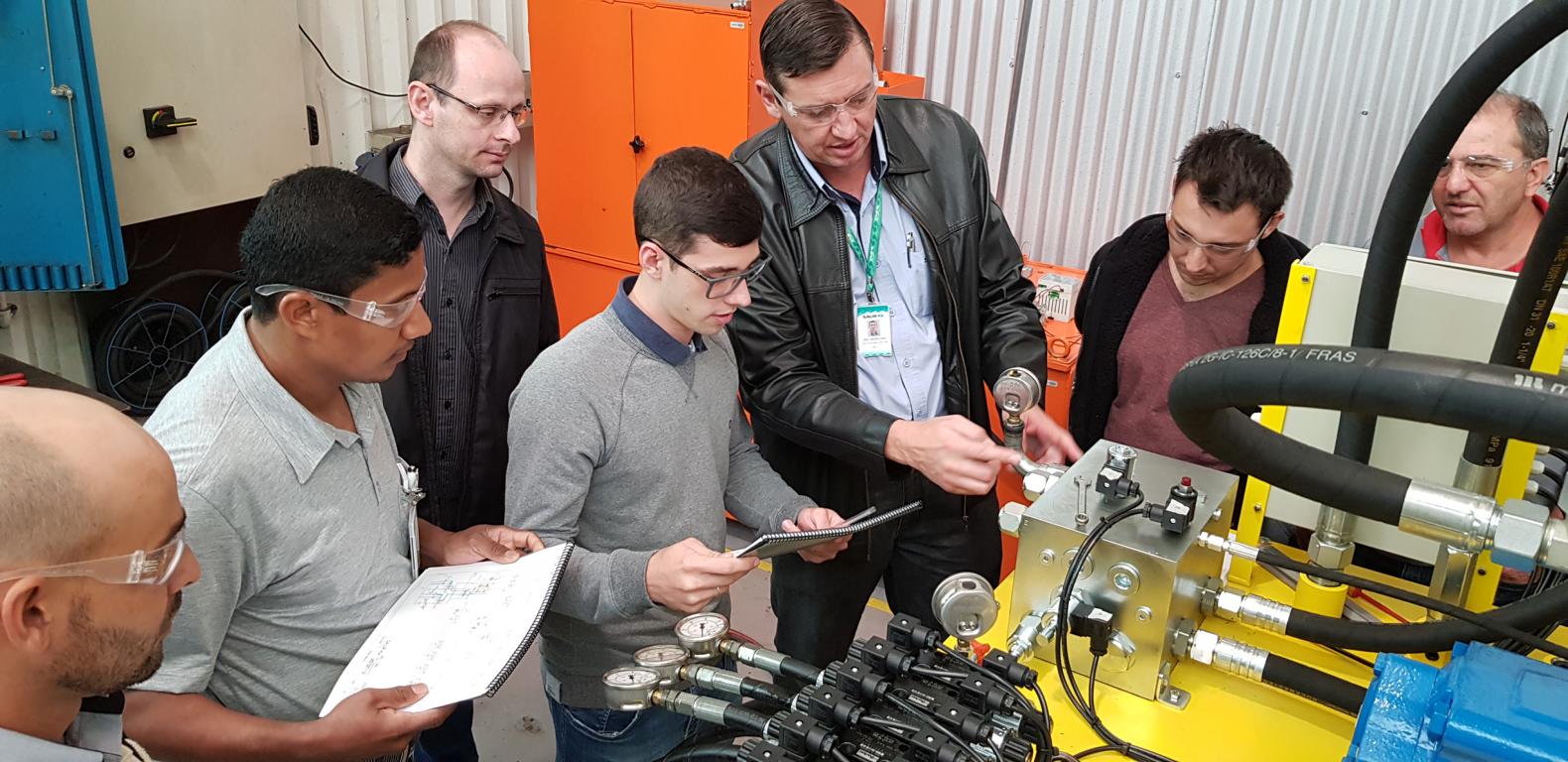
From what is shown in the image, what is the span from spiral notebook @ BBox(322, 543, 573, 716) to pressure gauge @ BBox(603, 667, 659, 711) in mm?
128

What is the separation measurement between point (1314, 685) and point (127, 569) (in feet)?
3.86

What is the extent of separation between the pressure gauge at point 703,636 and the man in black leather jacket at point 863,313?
612 mm

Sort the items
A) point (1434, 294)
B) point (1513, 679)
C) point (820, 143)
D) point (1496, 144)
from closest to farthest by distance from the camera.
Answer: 1. point (1513, 679)
2. point (1434, 294)
3. point (820, 143)
4. point (1496, 144)

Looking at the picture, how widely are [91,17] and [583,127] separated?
1.38 meters

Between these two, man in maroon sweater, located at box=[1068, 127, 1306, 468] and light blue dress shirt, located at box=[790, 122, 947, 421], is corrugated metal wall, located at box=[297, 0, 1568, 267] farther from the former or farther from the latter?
light blue dress shirt, located at box=[790, 122, 947, 421]

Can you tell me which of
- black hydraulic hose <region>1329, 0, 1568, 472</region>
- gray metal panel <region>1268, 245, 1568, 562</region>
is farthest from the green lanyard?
black hydraulic hose <region>1329, 0, 1568, 472</region>

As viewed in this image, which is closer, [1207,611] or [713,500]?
[1207,611]

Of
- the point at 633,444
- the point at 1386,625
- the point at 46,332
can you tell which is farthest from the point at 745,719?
the point at 46,332

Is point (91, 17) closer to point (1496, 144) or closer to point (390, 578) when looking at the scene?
point (390, 578)

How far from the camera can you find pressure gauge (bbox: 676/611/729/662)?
3.98 feet

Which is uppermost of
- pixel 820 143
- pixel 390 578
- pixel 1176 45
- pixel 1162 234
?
pixel 1176 45

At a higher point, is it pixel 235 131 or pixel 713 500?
pixel 235 131

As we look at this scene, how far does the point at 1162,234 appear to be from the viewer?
2221 millimetres

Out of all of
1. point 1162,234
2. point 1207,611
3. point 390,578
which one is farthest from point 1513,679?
point 1162,234
